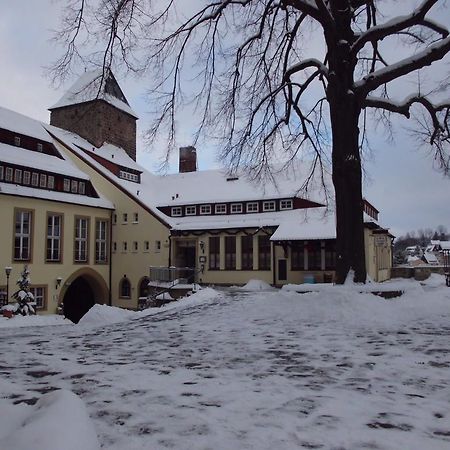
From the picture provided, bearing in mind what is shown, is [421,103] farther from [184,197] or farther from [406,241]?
[406,241]

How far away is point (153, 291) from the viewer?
89.8 ft

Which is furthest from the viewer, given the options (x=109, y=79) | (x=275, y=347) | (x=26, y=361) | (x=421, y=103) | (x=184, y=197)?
(x=184, y=197)

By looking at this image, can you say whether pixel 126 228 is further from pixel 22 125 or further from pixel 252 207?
pixel 22 125

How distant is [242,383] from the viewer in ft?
15.2

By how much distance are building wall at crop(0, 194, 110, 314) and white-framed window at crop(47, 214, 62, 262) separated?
289 mm

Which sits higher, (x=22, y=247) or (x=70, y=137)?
(x=70, y=137)

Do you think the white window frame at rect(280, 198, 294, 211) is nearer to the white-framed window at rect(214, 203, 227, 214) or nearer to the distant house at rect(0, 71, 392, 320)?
the distant house at rect(0, 71, 392, 320)

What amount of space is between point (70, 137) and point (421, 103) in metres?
31.8

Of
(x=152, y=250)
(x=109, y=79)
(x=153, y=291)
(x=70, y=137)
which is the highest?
(x=70, y=137)

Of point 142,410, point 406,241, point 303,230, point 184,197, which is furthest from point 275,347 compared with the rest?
point 406,241

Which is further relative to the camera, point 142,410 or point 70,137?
point 70,137

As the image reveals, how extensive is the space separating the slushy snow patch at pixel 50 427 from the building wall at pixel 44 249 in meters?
26.4

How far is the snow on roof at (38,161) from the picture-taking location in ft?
97.4

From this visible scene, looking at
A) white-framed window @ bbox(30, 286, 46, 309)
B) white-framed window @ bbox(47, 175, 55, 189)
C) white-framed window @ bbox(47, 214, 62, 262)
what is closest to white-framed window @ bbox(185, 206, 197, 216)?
white-framed window @ bbox(47, 214, 62, 262)
